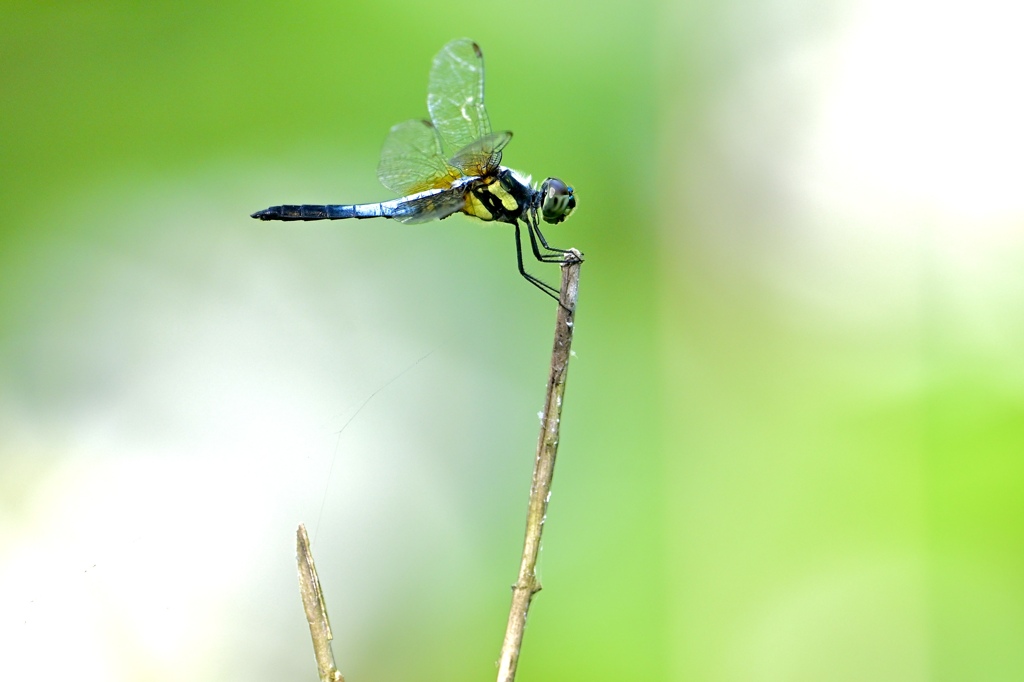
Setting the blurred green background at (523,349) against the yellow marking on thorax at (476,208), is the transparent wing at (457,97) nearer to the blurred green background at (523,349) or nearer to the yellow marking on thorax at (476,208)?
the yellow marking on thorax at (476,208)

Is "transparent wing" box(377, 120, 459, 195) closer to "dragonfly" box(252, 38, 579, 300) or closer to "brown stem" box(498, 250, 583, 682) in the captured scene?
"dragonfly" box(252, 38, 579, 300)

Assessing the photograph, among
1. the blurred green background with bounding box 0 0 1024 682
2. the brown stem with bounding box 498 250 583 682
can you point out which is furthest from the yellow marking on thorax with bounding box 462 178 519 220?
the brown stem with bounding box 498 250 583 682

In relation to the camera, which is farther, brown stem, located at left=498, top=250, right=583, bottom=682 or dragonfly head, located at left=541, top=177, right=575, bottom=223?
dragonfly head, located at left=541, top=177, right=575, bottom=223

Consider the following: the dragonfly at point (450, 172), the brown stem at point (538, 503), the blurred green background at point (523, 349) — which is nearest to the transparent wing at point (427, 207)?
the dragonfly at point (450, 172)

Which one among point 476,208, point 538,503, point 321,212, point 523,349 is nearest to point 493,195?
point 476,208

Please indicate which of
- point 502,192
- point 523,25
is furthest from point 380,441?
point 523,25

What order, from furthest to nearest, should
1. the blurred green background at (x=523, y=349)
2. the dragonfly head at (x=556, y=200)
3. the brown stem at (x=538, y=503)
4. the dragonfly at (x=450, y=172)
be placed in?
the blurred green background at (x=523, y=349) < the dragonfly at (x=450, y=172) < the dragonfly head at (x=556, y=200) < the brown stem at (x=538, y=503)
